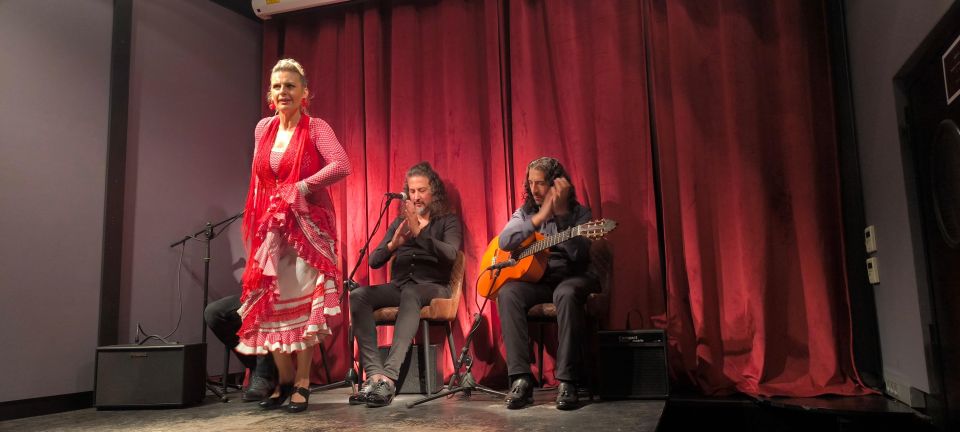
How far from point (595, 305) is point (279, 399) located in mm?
1498

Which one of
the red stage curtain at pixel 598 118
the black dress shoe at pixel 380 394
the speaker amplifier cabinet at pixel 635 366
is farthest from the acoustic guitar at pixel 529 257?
the black dress shoe at pixel 380 394

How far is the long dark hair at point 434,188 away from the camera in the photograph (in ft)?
12.5

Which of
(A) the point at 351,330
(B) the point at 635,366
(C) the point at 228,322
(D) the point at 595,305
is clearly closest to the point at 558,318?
(D) the point at 595,305

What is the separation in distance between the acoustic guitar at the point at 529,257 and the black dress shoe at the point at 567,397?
1.87 ft

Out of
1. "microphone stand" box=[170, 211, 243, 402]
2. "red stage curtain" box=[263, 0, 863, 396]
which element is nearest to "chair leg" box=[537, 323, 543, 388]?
"red stage curtain" box=[263, 0, 863, 396]

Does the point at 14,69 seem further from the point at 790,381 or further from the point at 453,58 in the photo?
the point at 790,381

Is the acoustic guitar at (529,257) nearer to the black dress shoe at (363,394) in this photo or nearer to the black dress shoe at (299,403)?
the black dress shoe at (363,394)

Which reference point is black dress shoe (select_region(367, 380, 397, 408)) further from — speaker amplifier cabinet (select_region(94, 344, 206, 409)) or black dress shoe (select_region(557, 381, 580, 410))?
speaker amplifier cabinet (select_region(94, 344, 206, 409))

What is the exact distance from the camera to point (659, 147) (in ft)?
11.8

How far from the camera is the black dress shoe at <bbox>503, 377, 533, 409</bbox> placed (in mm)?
2830

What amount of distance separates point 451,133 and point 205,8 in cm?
177

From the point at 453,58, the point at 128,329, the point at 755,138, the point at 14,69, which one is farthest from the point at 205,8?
the point at 755,138

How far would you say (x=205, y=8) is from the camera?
4297 millimetres

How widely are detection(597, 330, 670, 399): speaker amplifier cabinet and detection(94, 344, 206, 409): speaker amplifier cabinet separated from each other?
6.34 ft
